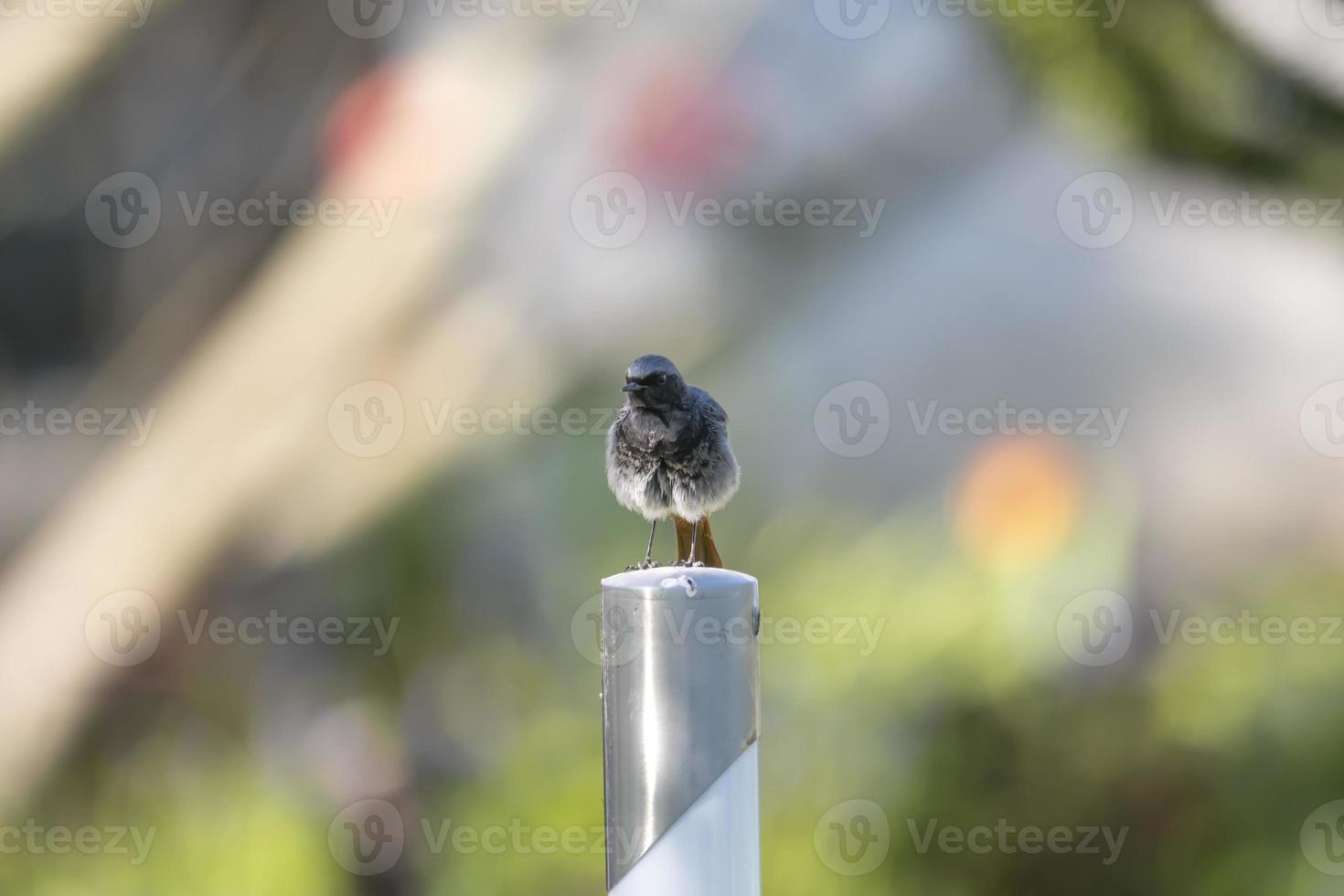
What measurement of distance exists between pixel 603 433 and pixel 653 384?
98cm

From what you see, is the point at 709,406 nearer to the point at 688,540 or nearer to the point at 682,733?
the point at 688,540

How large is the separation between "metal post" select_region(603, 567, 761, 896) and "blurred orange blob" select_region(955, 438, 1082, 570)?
1.85m

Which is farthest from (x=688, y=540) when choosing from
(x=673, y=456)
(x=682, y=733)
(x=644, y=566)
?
(x=682, y=733)

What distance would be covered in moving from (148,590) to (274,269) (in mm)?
893

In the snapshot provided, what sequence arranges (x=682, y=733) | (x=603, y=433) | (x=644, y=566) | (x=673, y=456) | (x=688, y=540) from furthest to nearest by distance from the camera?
(x=603, y=433)
(x=688, y=540)
(x=673, y=456)
(x=644, y=566)
(x=682, y=733)

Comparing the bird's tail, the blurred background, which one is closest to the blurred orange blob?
the blurred background

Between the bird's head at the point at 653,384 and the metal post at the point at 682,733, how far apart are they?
29.7 inches

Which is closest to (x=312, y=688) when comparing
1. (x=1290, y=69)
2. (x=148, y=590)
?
(x=148, y=590)

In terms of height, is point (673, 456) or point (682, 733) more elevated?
point (673, 456)

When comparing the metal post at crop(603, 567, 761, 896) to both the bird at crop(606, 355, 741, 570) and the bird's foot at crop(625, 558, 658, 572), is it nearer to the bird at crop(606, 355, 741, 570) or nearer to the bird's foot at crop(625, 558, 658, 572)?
the bird's foot at crop(625, 558, 658, 572)

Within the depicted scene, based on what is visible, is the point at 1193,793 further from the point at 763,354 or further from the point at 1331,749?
the point at 763,354

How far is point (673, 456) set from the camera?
1925 millimetres

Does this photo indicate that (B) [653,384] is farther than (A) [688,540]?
No

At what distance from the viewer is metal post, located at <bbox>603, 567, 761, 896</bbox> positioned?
996 mm
